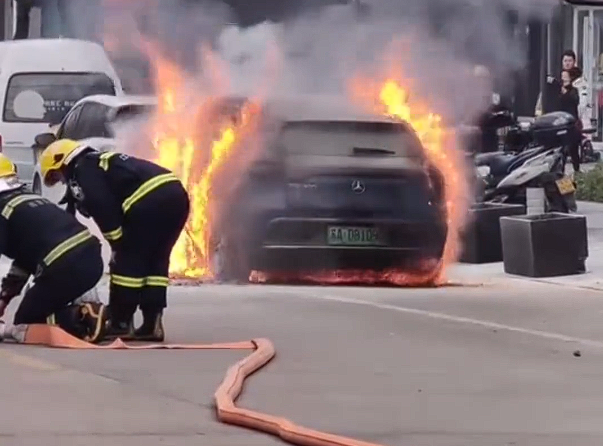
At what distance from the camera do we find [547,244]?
14.7 metres

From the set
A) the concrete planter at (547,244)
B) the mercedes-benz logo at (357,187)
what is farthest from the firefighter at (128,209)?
the concrete planter at (547,244)

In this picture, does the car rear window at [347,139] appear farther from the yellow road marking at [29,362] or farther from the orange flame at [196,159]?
the yellow road marking at [29,362]

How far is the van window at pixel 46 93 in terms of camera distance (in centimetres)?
2292

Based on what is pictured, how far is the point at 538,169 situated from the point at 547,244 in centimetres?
340

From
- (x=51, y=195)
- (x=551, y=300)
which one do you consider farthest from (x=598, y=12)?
(x=551, y=300)

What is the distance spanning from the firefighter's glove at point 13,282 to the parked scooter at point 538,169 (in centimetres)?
779

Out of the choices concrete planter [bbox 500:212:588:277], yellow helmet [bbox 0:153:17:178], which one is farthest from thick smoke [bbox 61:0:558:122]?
yellow helmet [bbox 0:153:17:178]

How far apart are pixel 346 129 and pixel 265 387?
500cm

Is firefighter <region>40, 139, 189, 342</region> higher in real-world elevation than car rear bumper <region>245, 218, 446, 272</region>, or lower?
higher

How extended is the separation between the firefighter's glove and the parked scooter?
7.79 meters

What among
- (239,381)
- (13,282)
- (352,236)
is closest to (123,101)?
(352,236)

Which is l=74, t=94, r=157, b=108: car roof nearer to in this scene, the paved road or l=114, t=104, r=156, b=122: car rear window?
l=114, t=104, r=156, b=122: car rear window

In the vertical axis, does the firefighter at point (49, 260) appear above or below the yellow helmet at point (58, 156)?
below

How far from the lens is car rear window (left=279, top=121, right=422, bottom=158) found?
1355 cm
